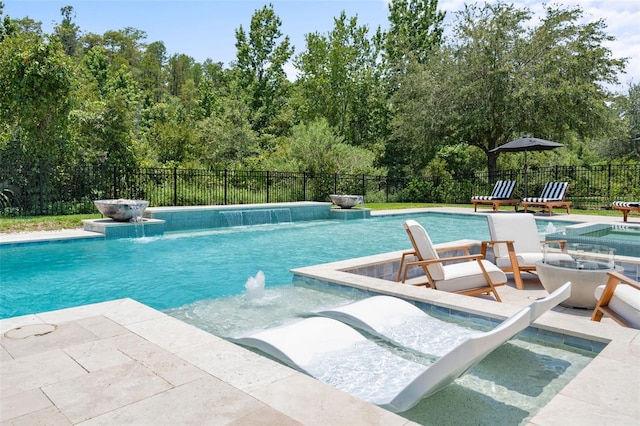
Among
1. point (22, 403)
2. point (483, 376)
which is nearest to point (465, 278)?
point (483, 376)

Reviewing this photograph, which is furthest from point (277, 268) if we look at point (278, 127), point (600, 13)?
point (278, 127)

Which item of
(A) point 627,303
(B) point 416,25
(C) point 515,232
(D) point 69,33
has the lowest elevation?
(A) point 627,303

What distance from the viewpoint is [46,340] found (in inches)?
118

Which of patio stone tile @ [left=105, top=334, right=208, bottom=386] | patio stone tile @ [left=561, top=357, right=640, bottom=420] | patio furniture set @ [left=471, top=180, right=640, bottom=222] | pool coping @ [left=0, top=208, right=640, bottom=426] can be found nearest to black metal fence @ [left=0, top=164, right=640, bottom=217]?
patio furniture set @ [left=471, top=180, right=640, bottom=222]

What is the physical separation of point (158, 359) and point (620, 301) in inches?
137

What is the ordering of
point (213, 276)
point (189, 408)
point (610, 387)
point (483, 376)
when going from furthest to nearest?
1. point (213, 276)
2. point (483, 376)
3. point (610, 387)
4. point (189, 408)

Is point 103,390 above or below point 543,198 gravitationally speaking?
below

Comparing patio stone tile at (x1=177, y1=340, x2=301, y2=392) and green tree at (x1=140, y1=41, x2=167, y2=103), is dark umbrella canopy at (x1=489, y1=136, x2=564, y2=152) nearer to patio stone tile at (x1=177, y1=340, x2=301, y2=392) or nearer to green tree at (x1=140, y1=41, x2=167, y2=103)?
patio stone tile at (x1=177, y1=340, x2=301, y2=392)

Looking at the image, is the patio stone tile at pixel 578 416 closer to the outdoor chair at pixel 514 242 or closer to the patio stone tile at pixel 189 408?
the patio stone tile at pixel 189 408

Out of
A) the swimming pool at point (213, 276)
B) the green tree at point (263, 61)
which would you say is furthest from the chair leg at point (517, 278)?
the green tree at point (263, 61)

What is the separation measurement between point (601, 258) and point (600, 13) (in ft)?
60.4

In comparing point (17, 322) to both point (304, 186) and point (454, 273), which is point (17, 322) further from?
point (304, 186)

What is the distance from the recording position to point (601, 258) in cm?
427

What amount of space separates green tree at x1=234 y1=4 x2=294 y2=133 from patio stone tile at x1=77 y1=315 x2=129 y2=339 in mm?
28317
